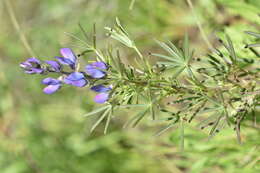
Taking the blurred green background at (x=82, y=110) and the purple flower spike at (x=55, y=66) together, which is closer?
the purple flower spike at (x=55, y=66)

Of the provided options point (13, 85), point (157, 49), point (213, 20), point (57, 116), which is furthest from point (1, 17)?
point (213, 20)

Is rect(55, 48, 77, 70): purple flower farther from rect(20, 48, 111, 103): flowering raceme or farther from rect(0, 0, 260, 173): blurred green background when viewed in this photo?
rect(0, 0, 260, 173): blurred green background

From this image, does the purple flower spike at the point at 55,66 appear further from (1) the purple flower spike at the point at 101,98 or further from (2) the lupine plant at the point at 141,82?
(1) the purple flower spike at the point at 101,98

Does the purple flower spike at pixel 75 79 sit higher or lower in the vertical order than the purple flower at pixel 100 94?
higher

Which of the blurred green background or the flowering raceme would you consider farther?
the blurred green background

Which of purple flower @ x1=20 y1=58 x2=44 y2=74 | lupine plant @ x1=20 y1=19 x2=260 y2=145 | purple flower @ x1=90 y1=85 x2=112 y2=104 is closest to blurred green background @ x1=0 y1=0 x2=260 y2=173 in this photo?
lupine plant @ x1=20 y1=19 x2=260 y2=145

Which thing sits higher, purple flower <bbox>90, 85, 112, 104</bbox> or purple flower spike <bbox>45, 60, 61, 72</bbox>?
purple flower spike <bbox>45, 60, 61, 72</bbox>

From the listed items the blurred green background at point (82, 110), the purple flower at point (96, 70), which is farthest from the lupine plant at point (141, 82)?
the blurred green background at point (82, 110)

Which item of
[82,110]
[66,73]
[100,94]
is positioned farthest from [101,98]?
[82,110]
